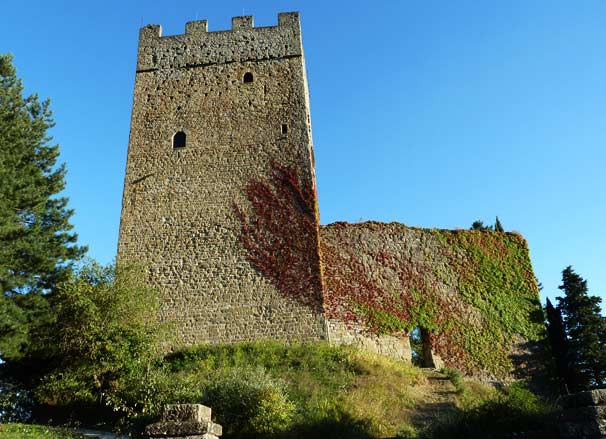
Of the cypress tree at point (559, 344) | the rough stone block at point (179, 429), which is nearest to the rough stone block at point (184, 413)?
the rough stone block at point (179, 429)

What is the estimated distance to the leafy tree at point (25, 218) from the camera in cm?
1323

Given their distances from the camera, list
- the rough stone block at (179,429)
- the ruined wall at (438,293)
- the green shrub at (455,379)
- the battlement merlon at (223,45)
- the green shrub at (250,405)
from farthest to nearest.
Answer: the battlement merlon at (223,45)
the ruined wall at (438,293)
the green shrub at (455,379)
the green shrub at (250,405)
the rough stone block at (179,429)

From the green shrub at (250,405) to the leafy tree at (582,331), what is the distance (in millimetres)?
12324

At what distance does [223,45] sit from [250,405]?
13.9m

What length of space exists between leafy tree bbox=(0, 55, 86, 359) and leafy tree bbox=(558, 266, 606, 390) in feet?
57.0

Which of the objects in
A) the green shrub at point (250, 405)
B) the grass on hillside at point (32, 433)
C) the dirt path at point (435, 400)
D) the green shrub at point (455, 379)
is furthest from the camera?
the green shrub at point (455, 379)

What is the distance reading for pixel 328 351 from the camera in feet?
47.6

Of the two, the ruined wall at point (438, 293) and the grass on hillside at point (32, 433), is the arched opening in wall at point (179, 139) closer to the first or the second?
the ruined wall at point (438, 293)

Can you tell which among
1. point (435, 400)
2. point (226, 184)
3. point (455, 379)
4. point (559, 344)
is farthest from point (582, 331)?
point (226, 184)

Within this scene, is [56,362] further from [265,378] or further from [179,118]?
[179,118]

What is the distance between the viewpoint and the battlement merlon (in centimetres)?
1930

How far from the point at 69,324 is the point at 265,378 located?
553cm

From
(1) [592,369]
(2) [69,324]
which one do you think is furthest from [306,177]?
(1) [592,369]

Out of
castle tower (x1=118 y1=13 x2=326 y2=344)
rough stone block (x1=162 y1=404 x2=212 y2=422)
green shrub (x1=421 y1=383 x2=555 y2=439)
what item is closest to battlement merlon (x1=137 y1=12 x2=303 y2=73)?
castle tower (x1=118 y1=13 x2=326 y2=344)
